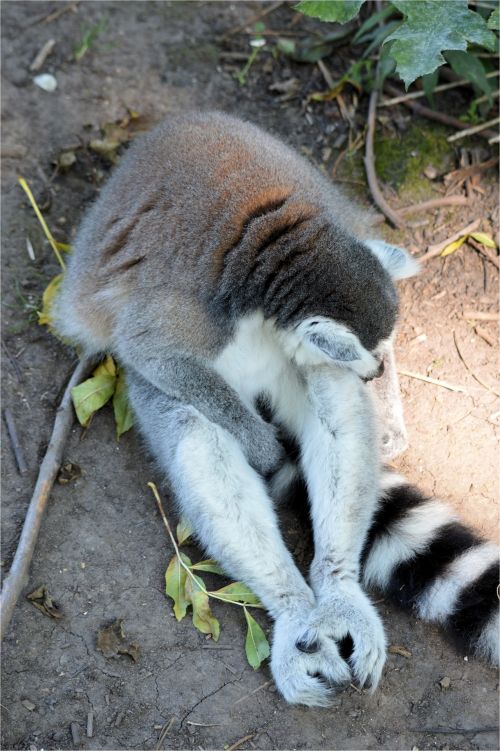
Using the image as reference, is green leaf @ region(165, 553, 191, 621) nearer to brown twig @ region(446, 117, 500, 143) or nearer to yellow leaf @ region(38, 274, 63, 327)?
yellow leaf @ region(38, 274, 63, 327)

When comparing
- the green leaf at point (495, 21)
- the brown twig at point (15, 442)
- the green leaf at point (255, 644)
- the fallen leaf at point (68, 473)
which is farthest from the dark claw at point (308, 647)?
the green leaf at point (495, 21)

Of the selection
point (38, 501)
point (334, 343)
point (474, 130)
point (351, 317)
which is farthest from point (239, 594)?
point (474, 130)

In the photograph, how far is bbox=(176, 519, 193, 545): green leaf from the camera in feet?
13.9

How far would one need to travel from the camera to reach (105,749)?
3.60 m

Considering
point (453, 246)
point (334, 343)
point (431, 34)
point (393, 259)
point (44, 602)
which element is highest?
point (431, 34)

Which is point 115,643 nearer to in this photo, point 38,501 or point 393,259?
point 38,501

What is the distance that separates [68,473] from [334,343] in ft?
5.30

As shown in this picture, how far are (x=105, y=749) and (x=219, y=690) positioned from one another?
548 mm

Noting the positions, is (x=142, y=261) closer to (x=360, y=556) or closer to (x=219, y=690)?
(x=360, y=556)

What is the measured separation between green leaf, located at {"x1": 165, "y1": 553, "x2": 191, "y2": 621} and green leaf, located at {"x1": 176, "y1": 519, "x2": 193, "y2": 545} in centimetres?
11

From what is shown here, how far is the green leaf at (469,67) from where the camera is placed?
5.52 m

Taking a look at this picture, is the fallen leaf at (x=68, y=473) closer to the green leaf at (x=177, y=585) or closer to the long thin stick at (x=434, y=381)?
the green leaf at (x=177, y=585)

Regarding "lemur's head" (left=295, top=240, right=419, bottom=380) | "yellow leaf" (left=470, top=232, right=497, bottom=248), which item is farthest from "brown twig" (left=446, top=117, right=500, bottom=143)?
"lemur's head" (left=295, top=240, right=419, bottom=380)

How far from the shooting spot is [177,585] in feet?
13.4
